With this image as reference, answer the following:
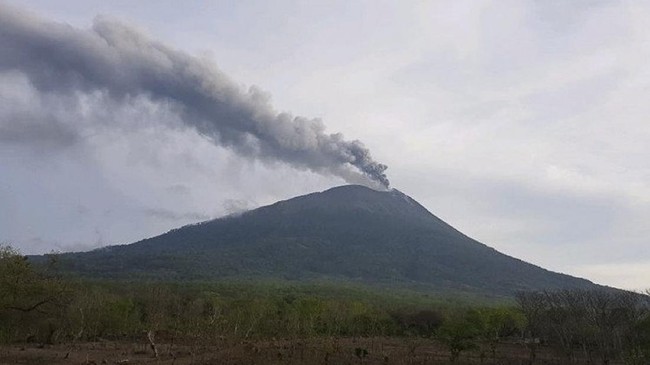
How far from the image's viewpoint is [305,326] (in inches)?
1681

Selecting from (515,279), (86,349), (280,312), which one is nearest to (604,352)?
(280,312)

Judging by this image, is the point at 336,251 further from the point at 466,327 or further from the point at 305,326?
the point at 305,326

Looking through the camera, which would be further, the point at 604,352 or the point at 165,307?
the point at 165,307

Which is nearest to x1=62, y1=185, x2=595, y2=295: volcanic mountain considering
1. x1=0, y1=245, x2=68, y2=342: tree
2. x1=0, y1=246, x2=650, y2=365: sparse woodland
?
x1=0, y1=246, x2=650, y2=365: sparse woodland

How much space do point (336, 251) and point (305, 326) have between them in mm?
79962

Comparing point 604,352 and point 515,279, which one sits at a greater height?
point 515,279

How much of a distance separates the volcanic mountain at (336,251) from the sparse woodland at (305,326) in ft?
154

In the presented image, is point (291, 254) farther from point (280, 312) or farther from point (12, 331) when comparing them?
point (12, 331)

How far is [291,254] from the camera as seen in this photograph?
117 meters

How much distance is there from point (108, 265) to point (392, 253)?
49.3 meters

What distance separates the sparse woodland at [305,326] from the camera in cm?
2734

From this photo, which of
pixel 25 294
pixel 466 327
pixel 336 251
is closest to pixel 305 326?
pixel 466 327

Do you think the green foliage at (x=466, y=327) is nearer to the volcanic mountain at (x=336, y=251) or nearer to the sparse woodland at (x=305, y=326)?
the sparse woodland at (x=305, y=326)

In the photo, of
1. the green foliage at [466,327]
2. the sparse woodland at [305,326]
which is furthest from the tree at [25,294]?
the green foliage at [466,327]
